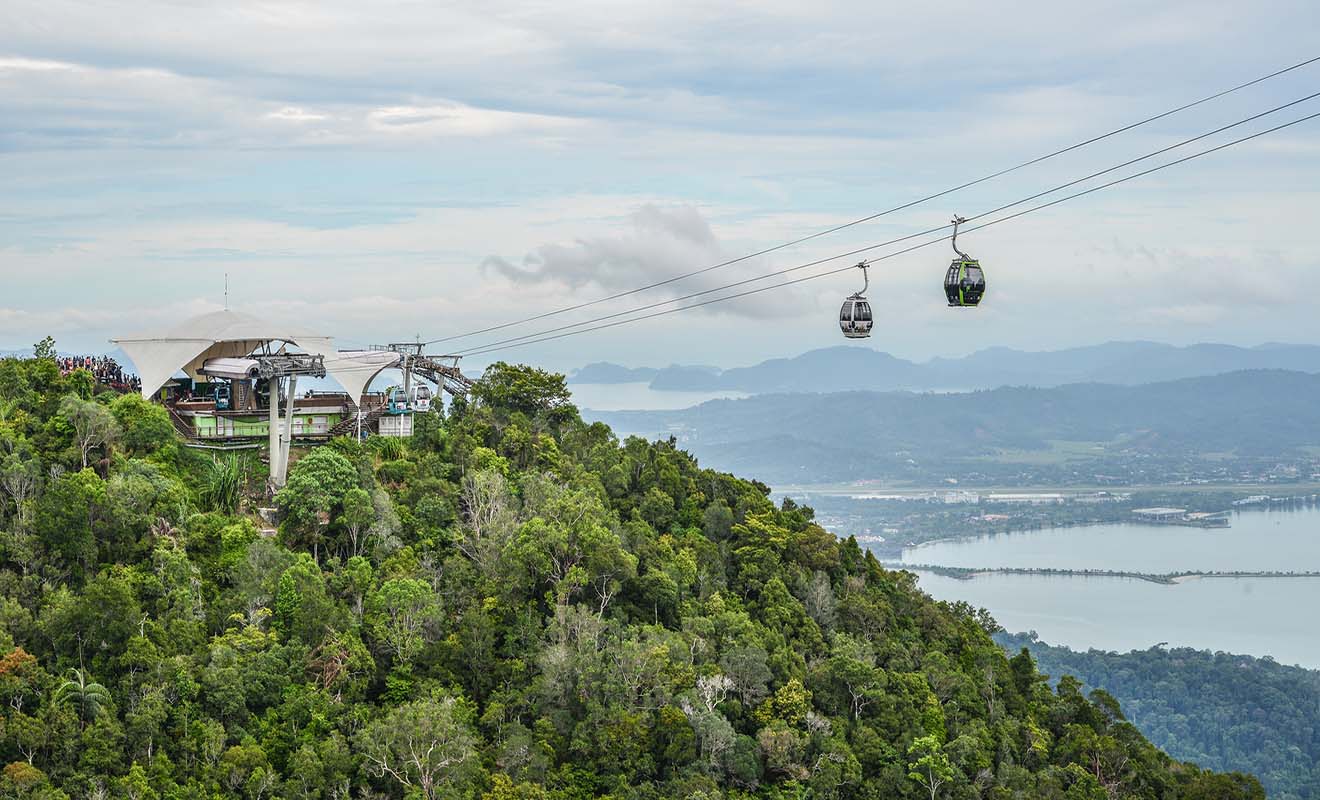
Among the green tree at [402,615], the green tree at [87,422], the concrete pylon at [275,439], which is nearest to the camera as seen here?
the green tree at [402,615]

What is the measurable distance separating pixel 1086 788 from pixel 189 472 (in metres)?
24.4

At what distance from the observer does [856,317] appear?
83.4 ft

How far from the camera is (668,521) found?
38.3m

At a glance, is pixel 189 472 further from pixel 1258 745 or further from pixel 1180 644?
pixel 1180 644

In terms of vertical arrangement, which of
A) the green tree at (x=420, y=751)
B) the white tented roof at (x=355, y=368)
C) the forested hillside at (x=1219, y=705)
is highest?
the white tented roof at (x=355, y=368)

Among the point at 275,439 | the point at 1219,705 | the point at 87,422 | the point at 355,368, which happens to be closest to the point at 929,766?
the point at 275,439

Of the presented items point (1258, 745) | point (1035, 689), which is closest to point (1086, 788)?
point (1035, 689)

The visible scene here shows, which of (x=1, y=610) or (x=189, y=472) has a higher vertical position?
(x=189, y=472)

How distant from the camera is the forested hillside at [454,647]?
26.9 metres

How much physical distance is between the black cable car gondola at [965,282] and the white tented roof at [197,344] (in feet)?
69.9

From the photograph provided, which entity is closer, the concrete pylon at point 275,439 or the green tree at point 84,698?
the green tree at point 84,698

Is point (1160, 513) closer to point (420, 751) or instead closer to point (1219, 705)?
point (1219, 705)

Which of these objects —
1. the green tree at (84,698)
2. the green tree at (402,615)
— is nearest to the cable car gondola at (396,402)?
the green tree at (402,615)

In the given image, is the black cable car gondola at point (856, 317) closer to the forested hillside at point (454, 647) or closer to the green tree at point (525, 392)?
the forested hillside at point (454, 647)
